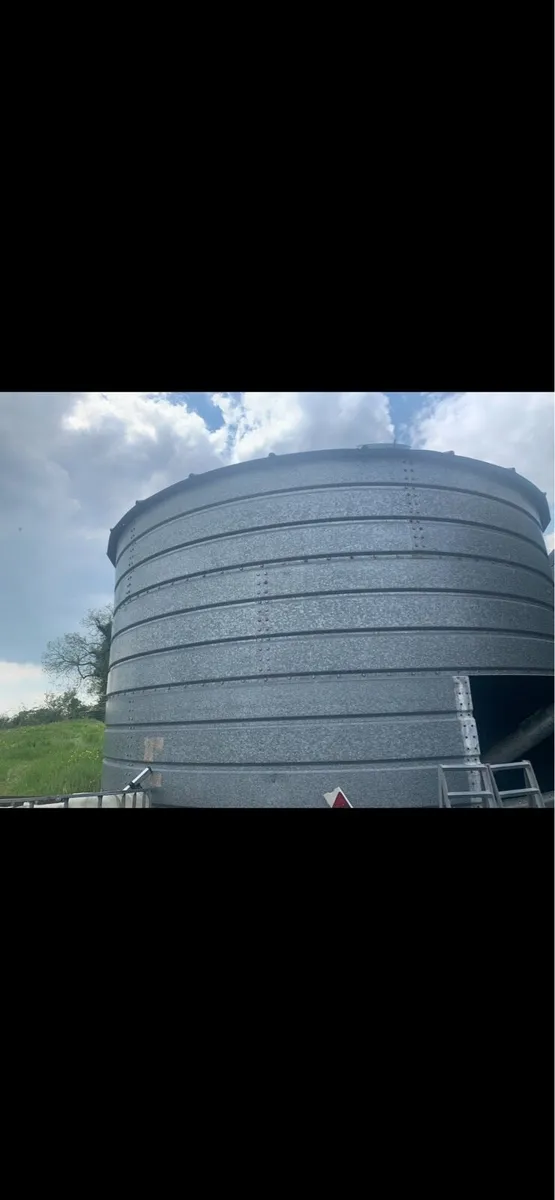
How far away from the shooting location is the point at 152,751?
15.8 ft

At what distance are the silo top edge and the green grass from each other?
17.0 ft

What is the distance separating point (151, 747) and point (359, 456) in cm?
354

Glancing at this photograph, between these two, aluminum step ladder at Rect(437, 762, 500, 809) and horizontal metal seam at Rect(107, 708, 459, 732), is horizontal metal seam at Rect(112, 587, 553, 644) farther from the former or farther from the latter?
aluminum step ladder at Rect(437, 762, 500, 809)

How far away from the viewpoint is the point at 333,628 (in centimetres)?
420

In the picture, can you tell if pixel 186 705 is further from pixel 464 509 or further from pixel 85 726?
pixel 85 726

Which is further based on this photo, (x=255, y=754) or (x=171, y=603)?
(x=171, y=603)

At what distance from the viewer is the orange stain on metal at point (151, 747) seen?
4.76 m

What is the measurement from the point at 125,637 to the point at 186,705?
1.53 metres

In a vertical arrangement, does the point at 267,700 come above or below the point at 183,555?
below

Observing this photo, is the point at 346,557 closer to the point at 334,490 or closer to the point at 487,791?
the point at 334,490

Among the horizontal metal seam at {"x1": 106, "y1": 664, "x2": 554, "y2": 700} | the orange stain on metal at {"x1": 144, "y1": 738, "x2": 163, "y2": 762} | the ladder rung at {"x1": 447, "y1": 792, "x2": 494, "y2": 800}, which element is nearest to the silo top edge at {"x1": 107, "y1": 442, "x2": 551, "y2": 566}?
the horizontal metal seam at {"x1": 106, "y1": 664, "x2": 554, "y2": 700}

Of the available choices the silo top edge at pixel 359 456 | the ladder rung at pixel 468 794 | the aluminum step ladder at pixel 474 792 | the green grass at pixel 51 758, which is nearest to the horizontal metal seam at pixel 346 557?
the silo top edge at pixel 359 456
